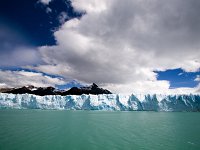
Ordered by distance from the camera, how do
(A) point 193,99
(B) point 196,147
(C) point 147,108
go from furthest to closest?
(C) point 147,108
(A) point 193,99
(B) point 196,147

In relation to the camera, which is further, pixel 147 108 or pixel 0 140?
pixel 147 108

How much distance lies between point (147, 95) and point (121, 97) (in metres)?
10.6

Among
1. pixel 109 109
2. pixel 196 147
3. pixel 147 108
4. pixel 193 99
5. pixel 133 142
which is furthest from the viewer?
pixel 109 109

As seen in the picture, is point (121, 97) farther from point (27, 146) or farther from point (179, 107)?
point (27, 146)

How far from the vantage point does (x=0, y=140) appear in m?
14.5

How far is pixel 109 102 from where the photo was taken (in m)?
76.7

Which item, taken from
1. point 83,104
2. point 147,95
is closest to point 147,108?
point 147,95

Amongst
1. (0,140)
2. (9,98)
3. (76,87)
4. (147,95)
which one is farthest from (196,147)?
(76,87)

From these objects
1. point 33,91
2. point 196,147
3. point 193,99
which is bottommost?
point 196,147

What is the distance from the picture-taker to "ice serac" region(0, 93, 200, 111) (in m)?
69.3

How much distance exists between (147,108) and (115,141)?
60.9 meters

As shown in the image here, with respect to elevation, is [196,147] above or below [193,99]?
below

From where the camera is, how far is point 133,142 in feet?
50.8

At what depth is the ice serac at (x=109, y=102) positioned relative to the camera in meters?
69.3
